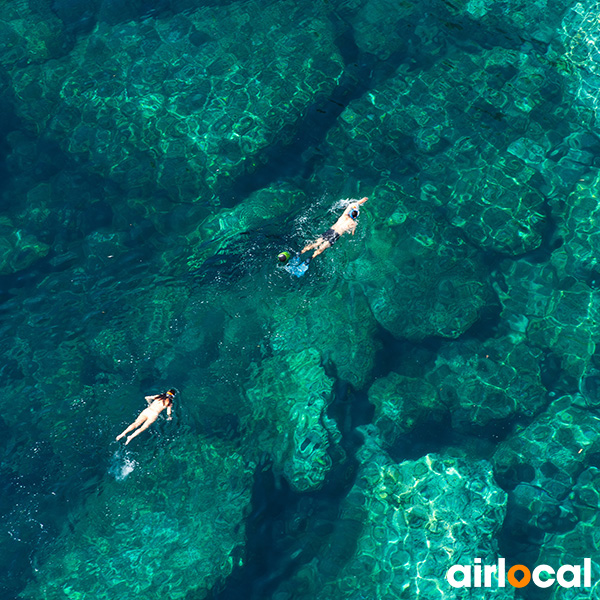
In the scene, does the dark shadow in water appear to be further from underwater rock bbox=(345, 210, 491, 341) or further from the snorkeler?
underwater rock bbox=(345, 210, 491, 341)

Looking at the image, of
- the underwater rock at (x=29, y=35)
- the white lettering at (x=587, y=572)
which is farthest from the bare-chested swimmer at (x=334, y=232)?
the underwater rock at (x=29, y=35)

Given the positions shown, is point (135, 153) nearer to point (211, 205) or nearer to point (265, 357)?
point (211, 205)

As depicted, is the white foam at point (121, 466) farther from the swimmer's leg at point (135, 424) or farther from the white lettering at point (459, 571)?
the white lettering at point (459, 571)

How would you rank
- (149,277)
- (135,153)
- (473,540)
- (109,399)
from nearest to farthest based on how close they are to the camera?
(473,540), (109,399), (149,277), (135,153)

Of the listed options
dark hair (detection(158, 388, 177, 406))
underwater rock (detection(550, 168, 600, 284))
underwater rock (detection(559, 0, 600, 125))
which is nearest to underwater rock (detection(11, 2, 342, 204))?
dark hair (detection(158, 388, 177, 406))

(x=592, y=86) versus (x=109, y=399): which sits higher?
(x=592, y=86)

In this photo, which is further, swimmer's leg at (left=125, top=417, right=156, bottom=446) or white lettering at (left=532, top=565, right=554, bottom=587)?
swimmer's leg at (left=125, top=417, right=156, bottom=446)

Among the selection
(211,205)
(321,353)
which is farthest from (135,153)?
(321,353)
